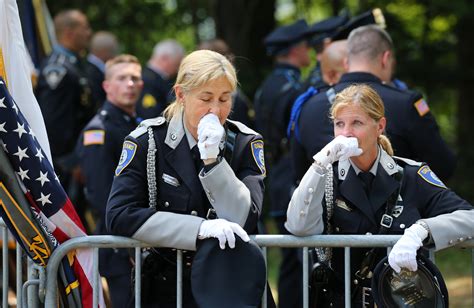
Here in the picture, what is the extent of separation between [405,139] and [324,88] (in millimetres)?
708

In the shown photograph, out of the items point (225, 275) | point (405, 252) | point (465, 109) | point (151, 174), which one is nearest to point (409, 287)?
point (405, 252)

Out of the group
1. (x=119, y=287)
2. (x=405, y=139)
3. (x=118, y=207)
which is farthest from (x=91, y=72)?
(x=118, y=207)

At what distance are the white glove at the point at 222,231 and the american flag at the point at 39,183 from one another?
683 mm

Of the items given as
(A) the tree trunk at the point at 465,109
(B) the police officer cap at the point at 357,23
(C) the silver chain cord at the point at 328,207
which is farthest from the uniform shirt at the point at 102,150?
(A) the tree trunk at the point at 465,109

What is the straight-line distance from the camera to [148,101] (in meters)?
8.53

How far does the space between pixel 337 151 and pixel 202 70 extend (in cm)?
70

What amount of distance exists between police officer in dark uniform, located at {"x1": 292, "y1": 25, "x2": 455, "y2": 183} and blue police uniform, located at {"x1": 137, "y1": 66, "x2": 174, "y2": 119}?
256cm

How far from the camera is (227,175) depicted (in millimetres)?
4043

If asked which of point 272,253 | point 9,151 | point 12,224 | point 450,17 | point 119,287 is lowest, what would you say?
point 272,253

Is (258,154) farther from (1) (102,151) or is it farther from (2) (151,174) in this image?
(1) (102,151)

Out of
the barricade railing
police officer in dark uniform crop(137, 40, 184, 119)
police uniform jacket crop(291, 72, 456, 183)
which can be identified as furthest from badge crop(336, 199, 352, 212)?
police officer in dark uniform crop(137, 40, 184, 119)

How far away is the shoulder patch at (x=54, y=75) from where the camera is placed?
338 inches

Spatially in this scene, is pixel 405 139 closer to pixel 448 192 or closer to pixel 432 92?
pixel 448 192

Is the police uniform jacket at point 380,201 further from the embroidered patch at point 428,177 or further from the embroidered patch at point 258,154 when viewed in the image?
the embroidered patch at point 258,154
